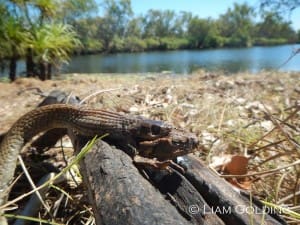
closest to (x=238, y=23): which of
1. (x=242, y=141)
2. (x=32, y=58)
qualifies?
(x=32, y=58)

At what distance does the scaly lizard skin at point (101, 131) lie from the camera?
4.40ft

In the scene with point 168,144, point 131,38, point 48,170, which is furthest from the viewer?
point 131,38

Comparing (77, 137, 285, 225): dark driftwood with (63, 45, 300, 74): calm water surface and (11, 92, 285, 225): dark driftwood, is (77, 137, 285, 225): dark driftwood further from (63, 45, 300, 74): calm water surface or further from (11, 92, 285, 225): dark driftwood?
(63, 45, 300, 74): calm water surface

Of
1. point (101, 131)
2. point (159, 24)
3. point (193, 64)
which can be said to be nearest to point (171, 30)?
point (159, 24)

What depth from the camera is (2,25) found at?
26.1 ft

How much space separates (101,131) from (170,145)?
12.5 inches

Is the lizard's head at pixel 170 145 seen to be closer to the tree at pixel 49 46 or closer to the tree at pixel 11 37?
the tree at pixel 11 37

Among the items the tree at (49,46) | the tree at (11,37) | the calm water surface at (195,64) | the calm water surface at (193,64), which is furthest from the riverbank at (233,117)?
the tree at (49,46)

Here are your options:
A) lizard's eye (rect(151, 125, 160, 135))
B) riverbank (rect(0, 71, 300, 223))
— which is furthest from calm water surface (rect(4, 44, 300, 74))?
lizard's eye (rect(151, 125, 160, 135))

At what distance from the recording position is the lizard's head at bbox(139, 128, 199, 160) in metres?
1.32

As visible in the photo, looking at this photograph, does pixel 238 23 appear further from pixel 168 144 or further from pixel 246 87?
pixel 168 144

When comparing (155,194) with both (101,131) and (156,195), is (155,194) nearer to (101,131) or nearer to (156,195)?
(156,195)

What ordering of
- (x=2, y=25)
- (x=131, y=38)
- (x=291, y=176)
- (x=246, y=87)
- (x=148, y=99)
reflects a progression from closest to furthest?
(x=291, y=176), (x=148, y=99), (x=246, y=87), (x=2, y=25), (x=131, y=38)

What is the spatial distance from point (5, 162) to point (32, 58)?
7.90m
